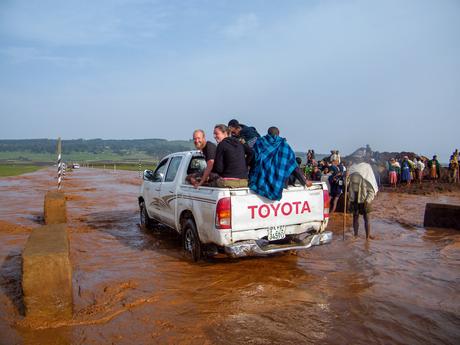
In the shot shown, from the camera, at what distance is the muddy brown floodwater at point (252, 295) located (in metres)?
3.99

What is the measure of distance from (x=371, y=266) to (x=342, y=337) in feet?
9.31

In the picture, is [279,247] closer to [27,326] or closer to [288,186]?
[288,186]

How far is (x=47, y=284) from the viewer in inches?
169

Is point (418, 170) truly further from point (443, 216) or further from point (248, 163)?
point (248, 163)

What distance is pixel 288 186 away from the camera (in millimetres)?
6227

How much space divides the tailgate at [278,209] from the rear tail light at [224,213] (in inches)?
2.4

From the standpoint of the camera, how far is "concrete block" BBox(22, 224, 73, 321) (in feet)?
13.9

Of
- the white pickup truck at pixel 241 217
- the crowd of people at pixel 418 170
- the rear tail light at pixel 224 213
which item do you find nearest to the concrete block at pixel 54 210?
the white pickup truck at pixel 241 217

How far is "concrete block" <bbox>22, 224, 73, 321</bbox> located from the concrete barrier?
9276mm

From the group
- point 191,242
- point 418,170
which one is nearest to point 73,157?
point 418,170

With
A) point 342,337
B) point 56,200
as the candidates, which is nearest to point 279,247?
point 342,337

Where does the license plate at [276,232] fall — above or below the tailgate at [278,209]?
below

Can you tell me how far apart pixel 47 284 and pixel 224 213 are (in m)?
2.39

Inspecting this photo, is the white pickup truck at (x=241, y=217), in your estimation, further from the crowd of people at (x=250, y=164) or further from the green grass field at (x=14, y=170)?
the green grass field at (x=14, y=170)
